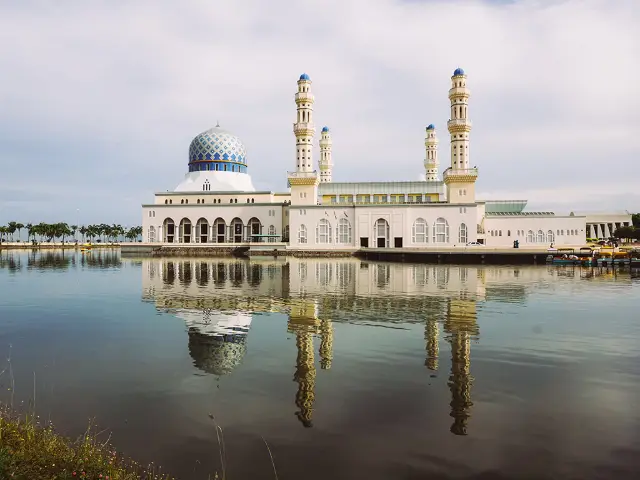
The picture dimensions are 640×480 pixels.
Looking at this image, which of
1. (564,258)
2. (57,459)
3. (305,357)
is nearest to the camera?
(57,459)

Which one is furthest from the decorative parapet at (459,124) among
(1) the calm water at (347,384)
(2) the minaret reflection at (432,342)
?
(2) the minaret reflection at (432,342)

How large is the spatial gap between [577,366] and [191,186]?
264 ft

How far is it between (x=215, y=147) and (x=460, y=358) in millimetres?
80949

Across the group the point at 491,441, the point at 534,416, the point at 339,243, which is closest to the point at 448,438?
the point at 491,441

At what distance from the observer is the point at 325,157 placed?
90.2 m

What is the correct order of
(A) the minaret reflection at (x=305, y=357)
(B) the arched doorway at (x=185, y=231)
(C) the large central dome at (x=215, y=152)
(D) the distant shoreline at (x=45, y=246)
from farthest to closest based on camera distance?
(D) the distant shoreline at (x=45, y=246)
(C) the large central dome at (x=215, y=152)
(B) the arched doorway at (x=185, y=231)
(A) the minaret reflection at (x=305, y=357)

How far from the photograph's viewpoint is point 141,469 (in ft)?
20.6

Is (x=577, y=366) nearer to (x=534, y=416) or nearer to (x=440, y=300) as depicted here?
(x=534, y=416)

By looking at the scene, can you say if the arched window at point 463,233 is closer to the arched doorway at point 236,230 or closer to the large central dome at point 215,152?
the arched doorway at point 236,230

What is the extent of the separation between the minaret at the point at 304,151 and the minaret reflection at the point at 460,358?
53886mm

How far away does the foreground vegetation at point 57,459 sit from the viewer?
5.68 m

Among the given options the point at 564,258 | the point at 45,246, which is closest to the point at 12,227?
the point at 45,246

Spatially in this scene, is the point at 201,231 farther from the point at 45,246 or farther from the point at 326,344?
the point at 326,344

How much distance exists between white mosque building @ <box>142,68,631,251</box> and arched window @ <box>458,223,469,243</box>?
0.14 meters
